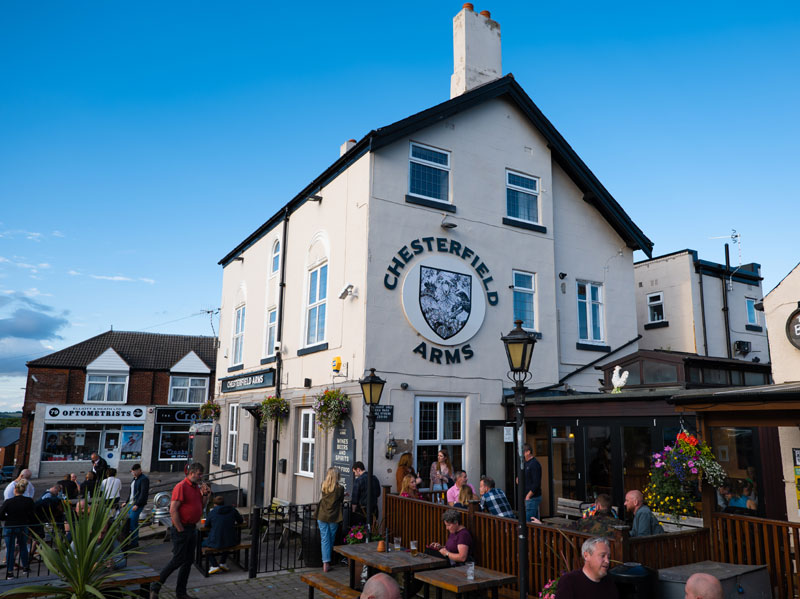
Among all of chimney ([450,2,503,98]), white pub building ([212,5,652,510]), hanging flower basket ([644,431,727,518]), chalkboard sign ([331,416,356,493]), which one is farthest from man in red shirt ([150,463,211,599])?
chimney ([450,2,503,98])

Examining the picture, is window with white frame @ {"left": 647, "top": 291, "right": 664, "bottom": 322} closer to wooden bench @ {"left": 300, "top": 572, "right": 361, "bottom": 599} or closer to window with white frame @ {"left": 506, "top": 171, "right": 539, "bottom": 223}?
window with white frame @ {"left": 506, "top": 171, "right": 539, "bottom": 223}

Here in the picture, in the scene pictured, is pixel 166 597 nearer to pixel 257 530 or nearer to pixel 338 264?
pixel 257 530

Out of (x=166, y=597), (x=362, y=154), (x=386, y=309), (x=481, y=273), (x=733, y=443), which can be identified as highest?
(x=362, y=154)

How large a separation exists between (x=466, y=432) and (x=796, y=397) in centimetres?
841

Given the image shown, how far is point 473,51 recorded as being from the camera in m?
17.0

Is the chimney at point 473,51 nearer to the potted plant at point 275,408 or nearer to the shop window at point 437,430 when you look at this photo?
the shop window at point 437,430

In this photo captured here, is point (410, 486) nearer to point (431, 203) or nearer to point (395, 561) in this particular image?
point (395, 561)

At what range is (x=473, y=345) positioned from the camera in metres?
14.8

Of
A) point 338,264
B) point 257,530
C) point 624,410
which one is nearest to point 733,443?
point 624,410

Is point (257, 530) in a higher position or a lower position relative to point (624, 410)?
lower

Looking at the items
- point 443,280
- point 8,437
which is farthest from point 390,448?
point 8,437

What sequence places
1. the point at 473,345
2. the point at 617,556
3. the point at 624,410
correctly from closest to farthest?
the point at 617,556
the point at 624,410
the point at 473,345

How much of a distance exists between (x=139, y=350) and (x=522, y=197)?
30966 mm

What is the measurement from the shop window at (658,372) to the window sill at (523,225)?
14.6ft
